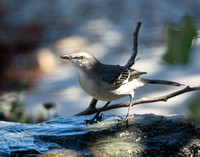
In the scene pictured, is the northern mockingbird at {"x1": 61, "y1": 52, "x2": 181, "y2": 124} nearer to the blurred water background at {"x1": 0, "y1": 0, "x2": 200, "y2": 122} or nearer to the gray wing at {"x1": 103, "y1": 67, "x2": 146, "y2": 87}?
the gray wing at {"x1": 103, "y1": 67, "x2": 146, "y2": 87}

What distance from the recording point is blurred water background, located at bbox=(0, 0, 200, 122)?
7.09 m

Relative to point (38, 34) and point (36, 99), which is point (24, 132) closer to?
point (36, 99)

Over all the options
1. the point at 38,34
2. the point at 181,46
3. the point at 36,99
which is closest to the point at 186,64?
the point at 181,46

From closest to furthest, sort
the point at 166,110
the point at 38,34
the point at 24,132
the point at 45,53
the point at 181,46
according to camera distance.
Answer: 1. the point at 181,46
2. the point at 24,132
3. the point at 166,110
4. the point at 45,53
5. the point at 38,34

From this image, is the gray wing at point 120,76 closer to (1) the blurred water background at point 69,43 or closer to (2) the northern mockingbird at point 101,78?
(2) the northern mockingbird at point 101,78

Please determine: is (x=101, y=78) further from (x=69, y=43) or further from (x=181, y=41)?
(x=69, y=43)

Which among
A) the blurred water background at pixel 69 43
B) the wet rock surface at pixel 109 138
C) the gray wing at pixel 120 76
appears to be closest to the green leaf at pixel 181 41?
the wet rock surface at pixel 109 138

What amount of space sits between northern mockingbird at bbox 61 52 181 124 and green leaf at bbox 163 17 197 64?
2505 millimetres

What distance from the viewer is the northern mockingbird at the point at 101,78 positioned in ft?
10.4

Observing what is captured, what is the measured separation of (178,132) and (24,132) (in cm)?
145

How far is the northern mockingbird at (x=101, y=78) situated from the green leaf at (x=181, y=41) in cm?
251

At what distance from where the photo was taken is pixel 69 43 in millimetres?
10031

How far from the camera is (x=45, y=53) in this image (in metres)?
9.43

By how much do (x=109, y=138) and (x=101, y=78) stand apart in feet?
1.96
